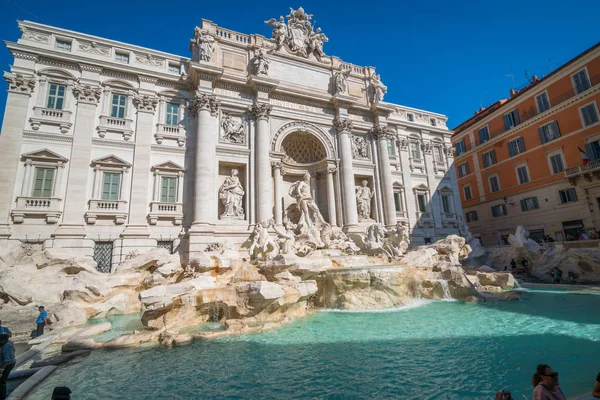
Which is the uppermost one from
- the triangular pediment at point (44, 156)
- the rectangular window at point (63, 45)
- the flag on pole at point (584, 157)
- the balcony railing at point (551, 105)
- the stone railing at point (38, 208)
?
the rectangular window at point (63, 45)

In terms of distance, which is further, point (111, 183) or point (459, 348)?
point (111, 183)

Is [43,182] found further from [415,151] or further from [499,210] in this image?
[499,210]

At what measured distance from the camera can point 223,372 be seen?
16.8 ft

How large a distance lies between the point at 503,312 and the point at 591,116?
18.2 meters

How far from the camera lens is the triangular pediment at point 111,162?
46.9 ft

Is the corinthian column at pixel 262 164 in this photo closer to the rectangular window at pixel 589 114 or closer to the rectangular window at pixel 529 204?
the rectangular window at pixel 529 204

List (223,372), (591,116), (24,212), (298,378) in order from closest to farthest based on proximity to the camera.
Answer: (298,378) < (223,372) < (24,212) < (591,116)

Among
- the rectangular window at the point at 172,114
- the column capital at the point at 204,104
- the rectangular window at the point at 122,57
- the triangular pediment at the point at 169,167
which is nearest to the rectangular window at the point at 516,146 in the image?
the column capital at the point at 204,104

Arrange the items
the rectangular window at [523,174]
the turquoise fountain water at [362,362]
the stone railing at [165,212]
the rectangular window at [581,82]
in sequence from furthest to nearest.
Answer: the rectangular window at [523,174], the rectangular window at [581,82], the stone railing at [165,212], the turquoise fountain water at [362,362]

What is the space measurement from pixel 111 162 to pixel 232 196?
19.4 ft

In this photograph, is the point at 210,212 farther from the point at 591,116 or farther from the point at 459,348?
the point at 591,116

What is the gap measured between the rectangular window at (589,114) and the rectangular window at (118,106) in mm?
27344

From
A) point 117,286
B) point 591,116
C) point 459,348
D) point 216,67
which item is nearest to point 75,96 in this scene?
point 216,67

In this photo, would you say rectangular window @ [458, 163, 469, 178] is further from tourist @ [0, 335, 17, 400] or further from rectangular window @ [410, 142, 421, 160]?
tourist @ [0, 335, 17, 400]
